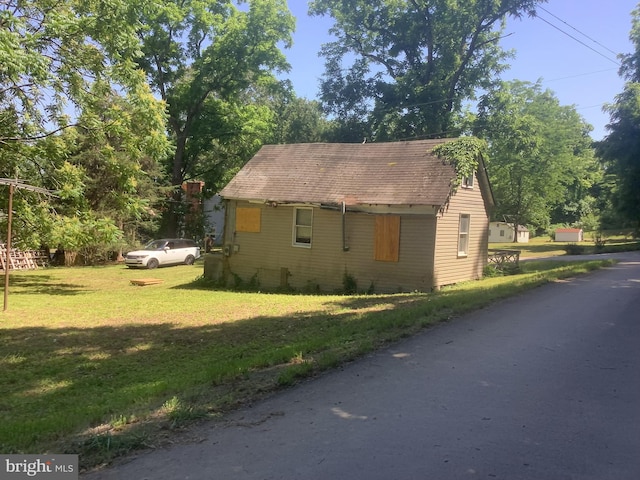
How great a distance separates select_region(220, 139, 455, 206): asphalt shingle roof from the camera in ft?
56.9

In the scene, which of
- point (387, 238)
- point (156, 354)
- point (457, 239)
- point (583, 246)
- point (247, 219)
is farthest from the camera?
point (583, 246)

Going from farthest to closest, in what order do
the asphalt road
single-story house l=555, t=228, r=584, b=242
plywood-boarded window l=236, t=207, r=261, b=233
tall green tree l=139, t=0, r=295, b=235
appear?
1. single-story house l=555, t=228, r=584, b=242
2. tall green tree l=139, t=0, r=295, b=235
3. plywood-boarded window l=236, t=207, r=261, b=233
4. the asphalt road

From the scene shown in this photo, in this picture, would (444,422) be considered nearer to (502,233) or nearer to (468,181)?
(468,181)

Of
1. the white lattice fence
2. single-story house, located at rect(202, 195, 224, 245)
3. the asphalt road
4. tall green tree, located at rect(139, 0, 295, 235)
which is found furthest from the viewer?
single-story house, located at rect(202, 195, 224, 245)

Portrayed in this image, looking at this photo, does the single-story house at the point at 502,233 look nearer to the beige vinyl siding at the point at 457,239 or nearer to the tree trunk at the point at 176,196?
the tree trunk at the point at 176,196

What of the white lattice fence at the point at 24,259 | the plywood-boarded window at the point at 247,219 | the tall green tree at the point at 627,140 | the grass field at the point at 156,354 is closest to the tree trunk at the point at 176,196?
the white lattice fence at the point at 24,259

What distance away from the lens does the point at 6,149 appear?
17.0 metres

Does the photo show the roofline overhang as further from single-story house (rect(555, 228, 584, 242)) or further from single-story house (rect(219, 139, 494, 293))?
single-story house (rect(555, 228, 584, 242))

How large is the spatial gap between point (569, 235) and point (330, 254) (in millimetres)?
53038

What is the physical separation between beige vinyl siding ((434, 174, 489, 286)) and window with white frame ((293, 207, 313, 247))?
499 centimetres

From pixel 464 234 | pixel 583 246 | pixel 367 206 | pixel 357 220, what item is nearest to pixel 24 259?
pixel 357 220

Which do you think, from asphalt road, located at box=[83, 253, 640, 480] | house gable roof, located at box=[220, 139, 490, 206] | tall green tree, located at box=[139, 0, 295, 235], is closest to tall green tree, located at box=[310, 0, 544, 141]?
tall green tree, located at box=[139, 0, 295, 235]

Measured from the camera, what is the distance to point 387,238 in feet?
56.4

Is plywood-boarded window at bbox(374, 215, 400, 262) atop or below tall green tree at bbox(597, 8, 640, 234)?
below
